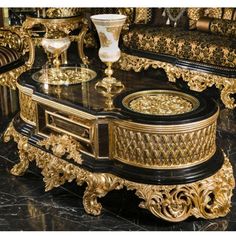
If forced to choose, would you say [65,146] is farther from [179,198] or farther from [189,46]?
[189,46]

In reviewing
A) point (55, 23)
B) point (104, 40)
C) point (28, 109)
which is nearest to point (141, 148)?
point (104, 40)

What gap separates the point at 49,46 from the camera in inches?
104

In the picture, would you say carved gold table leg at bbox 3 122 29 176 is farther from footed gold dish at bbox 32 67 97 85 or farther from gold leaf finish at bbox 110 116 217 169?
gold leaf finish at bbox 110 116 217 169

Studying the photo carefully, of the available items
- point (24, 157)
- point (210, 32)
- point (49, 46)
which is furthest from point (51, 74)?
point (210, 32)

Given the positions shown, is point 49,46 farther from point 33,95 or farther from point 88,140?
point 88,140

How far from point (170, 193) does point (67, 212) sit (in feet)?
1.67

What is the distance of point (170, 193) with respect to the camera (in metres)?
2.02

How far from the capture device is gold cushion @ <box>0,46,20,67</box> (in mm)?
3447

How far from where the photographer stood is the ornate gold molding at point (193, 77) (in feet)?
11.1

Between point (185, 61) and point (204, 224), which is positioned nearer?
point (204, 224)

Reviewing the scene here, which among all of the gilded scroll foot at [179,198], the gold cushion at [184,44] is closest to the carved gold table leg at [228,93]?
the gold cushion at [184,44]

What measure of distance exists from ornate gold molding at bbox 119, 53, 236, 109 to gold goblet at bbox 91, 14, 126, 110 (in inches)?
47.4

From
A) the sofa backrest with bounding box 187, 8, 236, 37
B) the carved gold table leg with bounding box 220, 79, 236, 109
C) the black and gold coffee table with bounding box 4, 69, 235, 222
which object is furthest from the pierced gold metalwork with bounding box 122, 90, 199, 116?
the sofa backrest with bounding box 187, 8, 236, 37

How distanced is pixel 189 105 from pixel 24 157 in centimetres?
94
